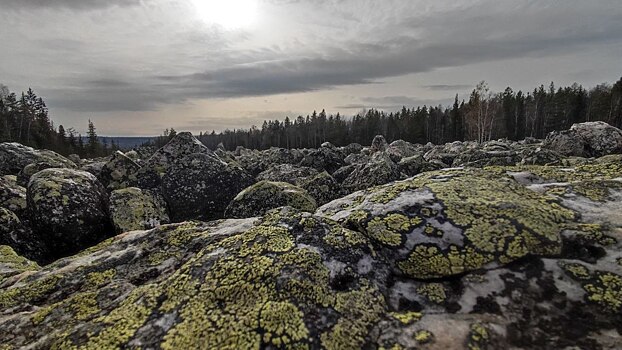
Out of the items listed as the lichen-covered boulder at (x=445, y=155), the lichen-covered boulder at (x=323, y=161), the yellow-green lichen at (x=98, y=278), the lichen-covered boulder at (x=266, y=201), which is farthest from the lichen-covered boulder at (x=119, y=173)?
the lichen-covered boulder at (x=445, y=155)

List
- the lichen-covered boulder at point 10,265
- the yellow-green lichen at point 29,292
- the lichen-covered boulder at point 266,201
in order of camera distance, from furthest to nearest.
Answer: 1. the lichen-covered boulder at point 266,201
2. the lichen-covered boulder at point 10,265
3. the yellow-green lichen at point 29,292

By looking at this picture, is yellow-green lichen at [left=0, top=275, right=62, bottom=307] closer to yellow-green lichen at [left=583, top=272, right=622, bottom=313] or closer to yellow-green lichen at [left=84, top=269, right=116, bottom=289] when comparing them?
yellow-green lichen at [left=84, top=269, right=116, bottom=289]

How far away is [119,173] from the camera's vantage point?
59.5ft

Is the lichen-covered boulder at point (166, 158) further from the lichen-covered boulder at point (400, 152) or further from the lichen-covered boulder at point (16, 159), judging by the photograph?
the lichen-covered boulder at point (400, 152)

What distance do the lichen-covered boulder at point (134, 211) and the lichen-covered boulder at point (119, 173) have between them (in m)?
3.74

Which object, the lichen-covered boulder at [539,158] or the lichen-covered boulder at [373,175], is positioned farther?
the lichen-covered boulder at [539,158]

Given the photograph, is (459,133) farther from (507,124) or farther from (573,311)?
(573,311)

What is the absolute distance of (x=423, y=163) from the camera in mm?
18984

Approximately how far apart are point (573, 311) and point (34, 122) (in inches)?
4600

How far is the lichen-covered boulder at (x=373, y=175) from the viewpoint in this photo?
50.6 ft

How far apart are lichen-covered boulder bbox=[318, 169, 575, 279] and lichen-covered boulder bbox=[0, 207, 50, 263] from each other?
10837mm

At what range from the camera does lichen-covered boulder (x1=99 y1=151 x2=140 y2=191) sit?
17.7 meters

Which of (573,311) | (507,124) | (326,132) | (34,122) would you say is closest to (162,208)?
(573,311)

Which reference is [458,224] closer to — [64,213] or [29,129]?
[64,213]
